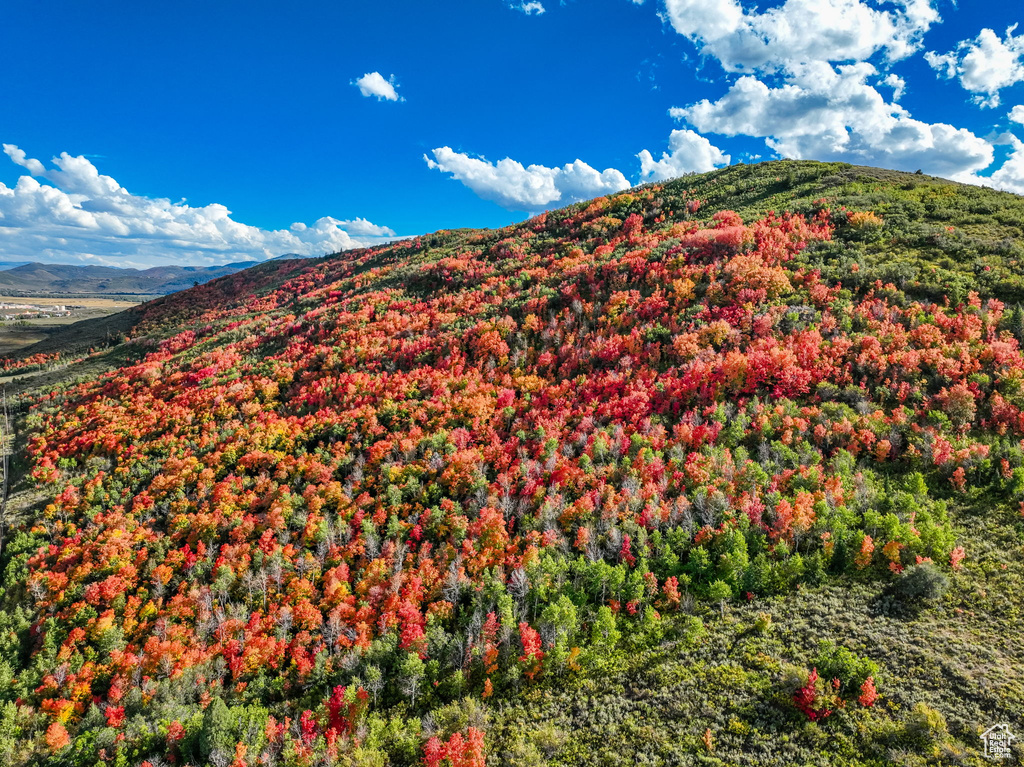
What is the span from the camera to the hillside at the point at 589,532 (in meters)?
14.0

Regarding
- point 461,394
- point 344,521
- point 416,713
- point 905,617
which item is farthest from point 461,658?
point 461,394

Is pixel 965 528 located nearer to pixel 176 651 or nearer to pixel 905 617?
pixel 905 617

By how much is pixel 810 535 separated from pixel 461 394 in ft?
75.8

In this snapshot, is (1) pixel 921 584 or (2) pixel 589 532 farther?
(2) pixel 589 532

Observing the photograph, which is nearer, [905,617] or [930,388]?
[905,617]

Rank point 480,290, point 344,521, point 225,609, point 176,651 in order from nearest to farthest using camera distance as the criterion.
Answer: point 176,651, point 225,609, point 344,521, point 480,290

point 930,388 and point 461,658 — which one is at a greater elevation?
point 930,388

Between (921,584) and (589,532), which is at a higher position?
(921,584)

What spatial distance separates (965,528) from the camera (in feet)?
55.8

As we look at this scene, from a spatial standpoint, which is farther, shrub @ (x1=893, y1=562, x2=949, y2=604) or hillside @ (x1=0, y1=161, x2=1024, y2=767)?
shrub @ (x1=893, y1=562, x2=949, y2=604)

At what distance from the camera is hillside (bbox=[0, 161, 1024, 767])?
46.0 ft

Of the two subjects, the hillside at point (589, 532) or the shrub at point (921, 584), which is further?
the shrub at point (921, 584)

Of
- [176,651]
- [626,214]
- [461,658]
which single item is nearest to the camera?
[461,658]

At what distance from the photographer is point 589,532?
65.3 ft
